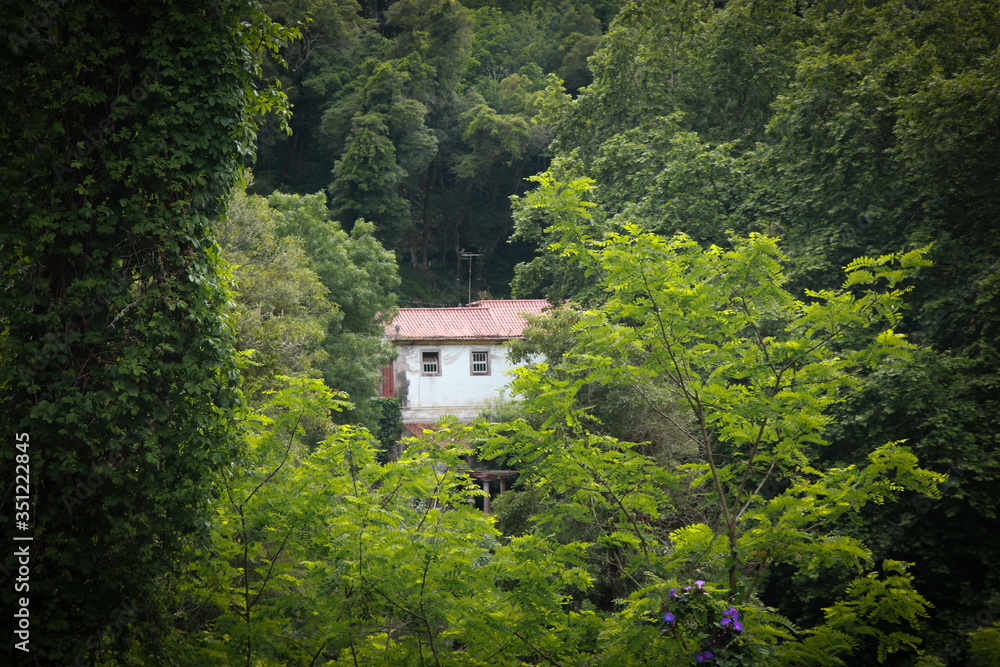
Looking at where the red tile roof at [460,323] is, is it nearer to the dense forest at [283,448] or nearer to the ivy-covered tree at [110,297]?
the dense forest at [283,448]

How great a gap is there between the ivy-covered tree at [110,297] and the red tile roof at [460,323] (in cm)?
2023

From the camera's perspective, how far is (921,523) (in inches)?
421

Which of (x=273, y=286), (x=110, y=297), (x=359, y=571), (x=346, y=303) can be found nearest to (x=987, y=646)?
(x=359, y=571)

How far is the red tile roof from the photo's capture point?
87.8 feet

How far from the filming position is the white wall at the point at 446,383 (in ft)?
87.6

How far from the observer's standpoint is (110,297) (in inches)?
215

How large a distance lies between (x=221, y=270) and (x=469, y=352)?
68.8 feet

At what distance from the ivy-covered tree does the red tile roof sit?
66.4ft

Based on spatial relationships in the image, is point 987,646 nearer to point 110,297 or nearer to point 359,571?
point 359,571

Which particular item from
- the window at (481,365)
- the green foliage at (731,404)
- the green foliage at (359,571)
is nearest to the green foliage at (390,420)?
the window at (481,365)

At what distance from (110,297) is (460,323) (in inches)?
874

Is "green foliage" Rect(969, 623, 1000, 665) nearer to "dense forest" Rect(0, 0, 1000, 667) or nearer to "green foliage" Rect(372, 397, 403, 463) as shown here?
"dense forest" Rect(0, 0, 1000, 667)

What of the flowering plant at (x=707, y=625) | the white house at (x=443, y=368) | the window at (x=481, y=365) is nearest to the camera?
the flowering plant at (x=707, y=625)

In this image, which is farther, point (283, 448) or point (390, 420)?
point (390, 420)
